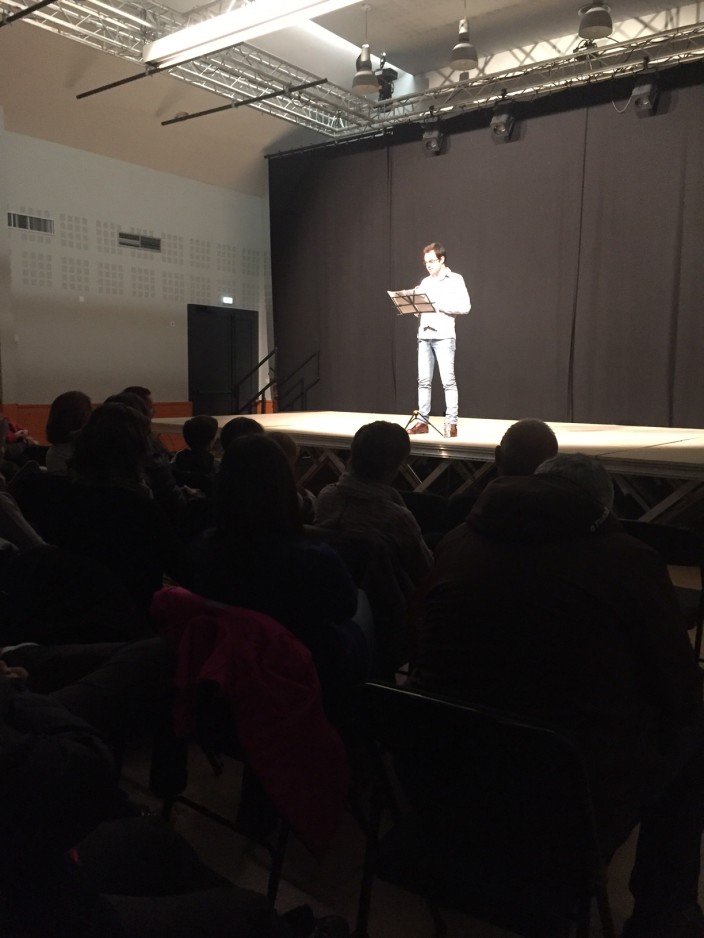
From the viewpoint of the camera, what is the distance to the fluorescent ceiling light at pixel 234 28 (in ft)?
15.9

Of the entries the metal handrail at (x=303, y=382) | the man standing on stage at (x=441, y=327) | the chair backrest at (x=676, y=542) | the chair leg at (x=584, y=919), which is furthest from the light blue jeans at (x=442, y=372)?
the chair leg at (x=584, y=919)

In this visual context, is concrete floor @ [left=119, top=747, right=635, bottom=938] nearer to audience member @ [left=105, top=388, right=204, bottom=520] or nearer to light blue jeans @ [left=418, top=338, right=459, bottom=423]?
audience member @ [left=105, top=388, right=204, bottom=520]

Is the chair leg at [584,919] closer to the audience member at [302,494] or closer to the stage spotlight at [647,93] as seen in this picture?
the audience member at [302,494]

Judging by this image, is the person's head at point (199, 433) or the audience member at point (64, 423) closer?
the audience member at point (64, 423)

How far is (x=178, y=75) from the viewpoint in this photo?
22.4ft

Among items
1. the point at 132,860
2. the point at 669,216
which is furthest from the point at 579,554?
the point at 669,216

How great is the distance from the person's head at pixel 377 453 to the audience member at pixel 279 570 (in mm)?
607

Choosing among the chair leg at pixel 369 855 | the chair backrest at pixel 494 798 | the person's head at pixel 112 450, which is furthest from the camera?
the person's head at pixel 112 450

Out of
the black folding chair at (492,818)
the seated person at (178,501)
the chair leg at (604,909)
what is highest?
the seated person at (178,501)

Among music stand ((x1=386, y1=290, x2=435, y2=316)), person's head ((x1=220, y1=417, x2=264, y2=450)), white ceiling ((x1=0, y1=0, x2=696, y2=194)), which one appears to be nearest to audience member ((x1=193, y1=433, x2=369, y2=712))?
person's head ((x1=220, y1=417, x2=264, y2=450))

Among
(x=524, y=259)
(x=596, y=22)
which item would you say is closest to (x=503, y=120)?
(x=524, y=259)

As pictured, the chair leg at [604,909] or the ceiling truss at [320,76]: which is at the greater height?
the ceiling truss at [320,76]

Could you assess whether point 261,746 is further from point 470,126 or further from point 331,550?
point 470,126

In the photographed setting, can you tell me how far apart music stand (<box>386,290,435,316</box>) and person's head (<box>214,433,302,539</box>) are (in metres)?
3.45
